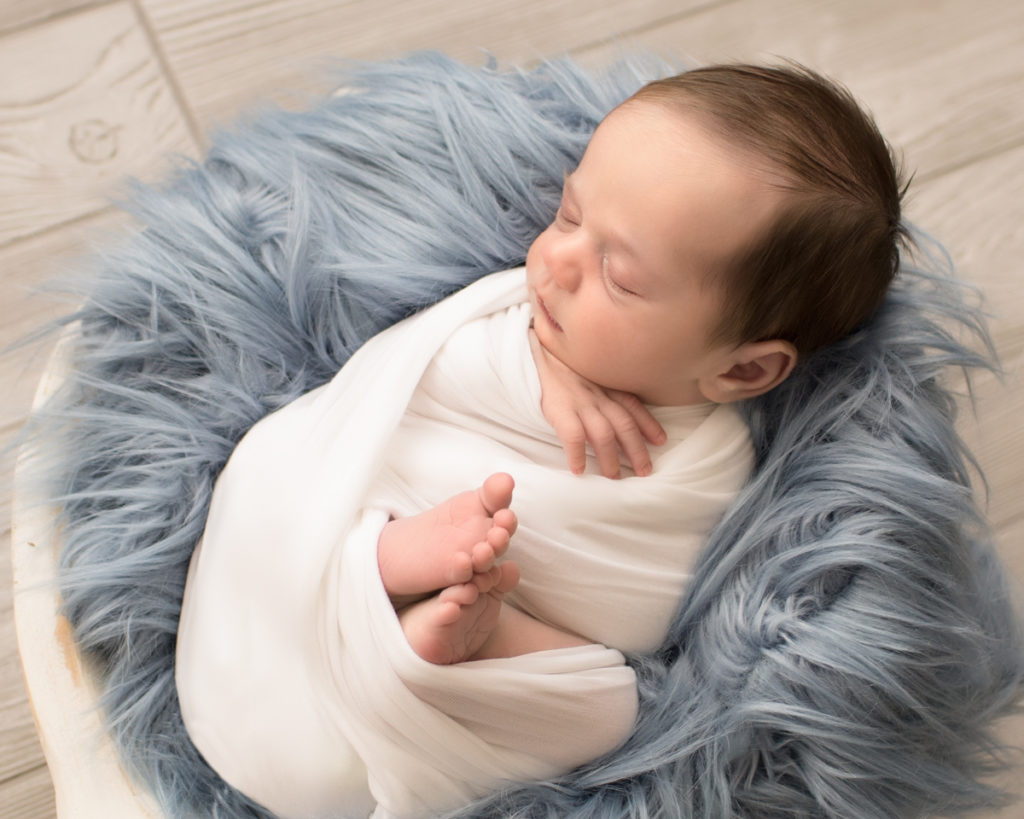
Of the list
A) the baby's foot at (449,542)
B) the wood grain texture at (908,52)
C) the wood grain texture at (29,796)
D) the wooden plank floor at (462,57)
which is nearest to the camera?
the baby's foot at (449,542)

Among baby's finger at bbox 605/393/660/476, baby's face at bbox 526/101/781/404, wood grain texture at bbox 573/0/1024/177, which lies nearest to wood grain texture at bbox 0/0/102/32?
wood grain texture at bbox 573/0/1024/177

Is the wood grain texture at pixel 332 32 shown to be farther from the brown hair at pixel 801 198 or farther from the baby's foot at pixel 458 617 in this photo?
the baby's foot at pixel 458 617

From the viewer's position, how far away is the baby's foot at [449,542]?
643mm

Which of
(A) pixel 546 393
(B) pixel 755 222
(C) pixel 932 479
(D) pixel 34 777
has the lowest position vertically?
(D) pixel 34 777

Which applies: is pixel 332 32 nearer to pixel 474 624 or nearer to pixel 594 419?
pixel 594 419

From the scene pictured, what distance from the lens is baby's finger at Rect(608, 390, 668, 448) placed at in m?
0.79

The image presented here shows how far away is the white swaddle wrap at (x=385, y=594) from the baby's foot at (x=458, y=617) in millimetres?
13

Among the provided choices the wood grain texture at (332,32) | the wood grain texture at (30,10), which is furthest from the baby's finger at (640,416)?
the wood grain texture at (30,10)

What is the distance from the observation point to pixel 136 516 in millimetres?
800

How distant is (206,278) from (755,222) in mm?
495

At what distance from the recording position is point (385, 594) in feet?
2.34

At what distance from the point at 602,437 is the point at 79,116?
2.73ft

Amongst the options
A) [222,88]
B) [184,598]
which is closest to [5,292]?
[222,88]

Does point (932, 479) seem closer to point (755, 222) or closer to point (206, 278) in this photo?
point (755, 222)
